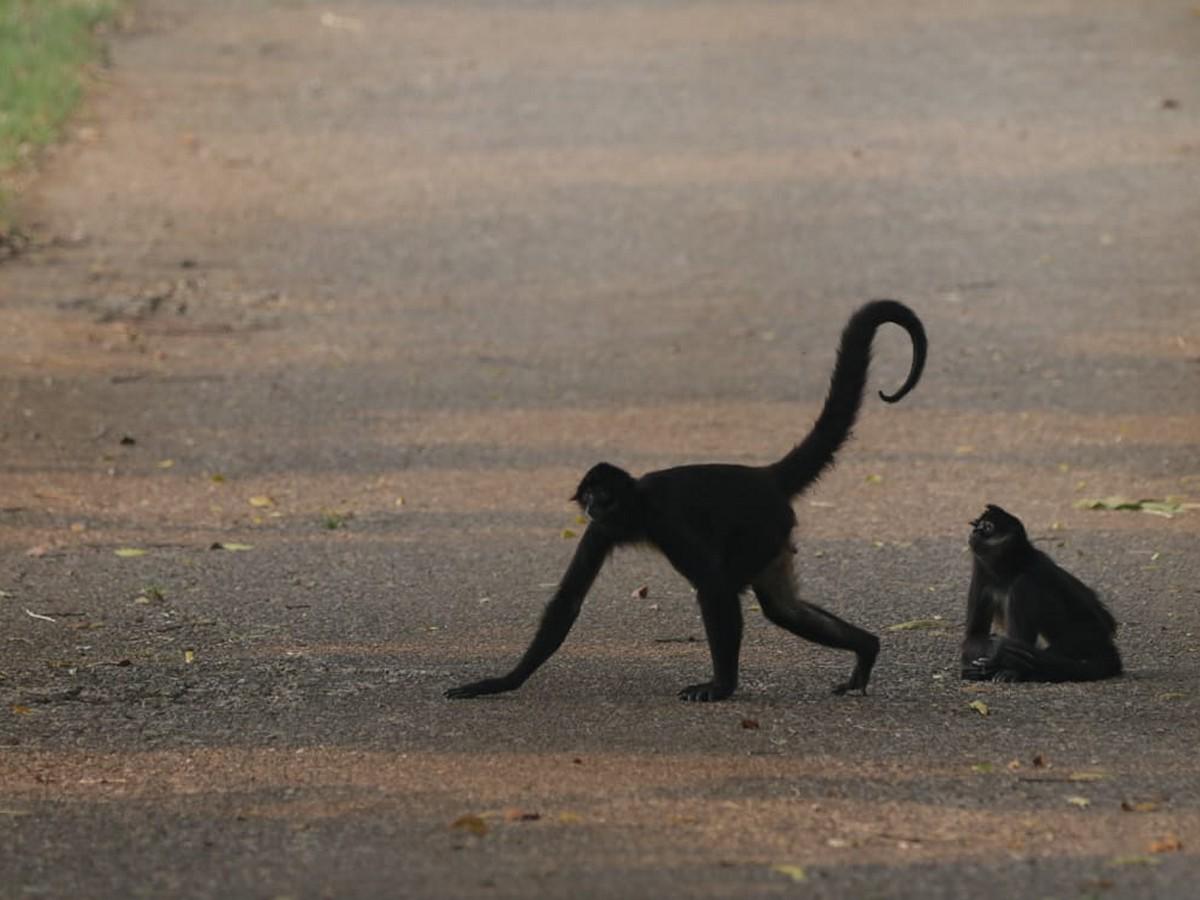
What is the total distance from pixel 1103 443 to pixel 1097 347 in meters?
1.97

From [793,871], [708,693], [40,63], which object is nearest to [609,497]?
[708,693]

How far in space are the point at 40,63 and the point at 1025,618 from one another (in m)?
13.8

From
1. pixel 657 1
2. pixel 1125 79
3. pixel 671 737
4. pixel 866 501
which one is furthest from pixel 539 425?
pixel 657 1

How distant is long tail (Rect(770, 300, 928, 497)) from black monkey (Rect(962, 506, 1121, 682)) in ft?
1.72

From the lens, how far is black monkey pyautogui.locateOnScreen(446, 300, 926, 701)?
6.54 m

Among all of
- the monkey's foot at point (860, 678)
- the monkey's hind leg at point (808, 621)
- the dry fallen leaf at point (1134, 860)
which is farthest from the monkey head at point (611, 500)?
the dry fallen leaf at point (1134, 860)

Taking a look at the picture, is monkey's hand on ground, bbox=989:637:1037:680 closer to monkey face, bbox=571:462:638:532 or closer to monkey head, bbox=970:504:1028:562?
monkey head, bbox=970:504:1028:562

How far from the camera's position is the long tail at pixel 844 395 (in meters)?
6.96

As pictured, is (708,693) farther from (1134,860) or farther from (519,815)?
(1134,860)

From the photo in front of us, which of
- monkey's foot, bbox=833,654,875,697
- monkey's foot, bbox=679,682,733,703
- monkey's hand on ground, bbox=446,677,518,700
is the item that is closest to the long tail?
monkey's foot, bbox=833,654,875,697

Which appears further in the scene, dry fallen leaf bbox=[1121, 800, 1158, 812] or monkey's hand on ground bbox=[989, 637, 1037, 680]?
monkey's hand on ground bbox=[989, 637, 1037, 680]

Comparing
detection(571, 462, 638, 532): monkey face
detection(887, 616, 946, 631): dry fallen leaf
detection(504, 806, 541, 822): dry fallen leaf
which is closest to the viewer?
detection(504, 806, 541, 822): dry fallen leaf

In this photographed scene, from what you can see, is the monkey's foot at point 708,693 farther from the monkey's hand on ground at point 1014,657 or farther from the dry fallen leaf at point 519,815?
the dry fallen leaf at point 519,815

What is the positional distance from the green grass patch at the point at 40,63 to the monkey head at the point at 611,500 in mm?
10901
